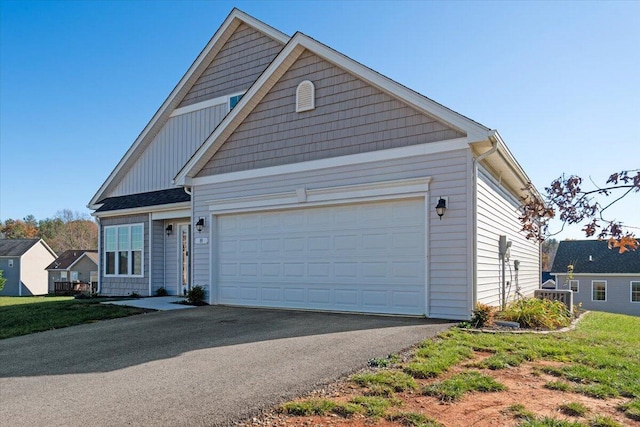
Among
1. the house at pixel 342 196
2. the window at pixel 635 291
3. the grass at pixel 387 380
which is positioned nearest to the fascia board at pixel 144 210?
the house at pixel 342 196

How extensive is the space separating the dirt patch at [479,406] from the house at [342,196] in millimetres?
3955

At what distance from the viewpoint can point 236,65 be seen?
14.5 m

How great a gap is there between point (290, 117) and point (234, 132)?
1.79 m

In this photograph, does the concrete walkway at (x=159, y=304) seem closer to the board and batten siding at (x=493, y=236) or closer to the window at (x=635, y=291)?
the board and batten siding at (x=493, y=236)

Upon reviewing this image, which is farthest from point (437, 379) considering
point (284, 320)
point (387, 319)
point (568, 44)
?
point (568, 44)

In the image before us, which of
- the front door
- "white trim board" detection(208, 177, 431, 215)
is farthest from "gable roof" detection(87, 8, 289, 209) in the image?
"white trim board" detection(208, 177, 431, 215)

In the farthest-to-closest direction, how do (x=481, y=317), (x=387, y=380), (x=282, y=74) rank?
(x=282, y=74)
(x=481, y=317)
(x=387, y=380)

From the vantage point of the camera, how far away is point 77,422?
3.75 metres

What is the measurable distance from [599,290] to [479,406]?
95.4 feet

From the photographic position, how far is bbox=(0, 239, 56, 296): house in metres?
43.2

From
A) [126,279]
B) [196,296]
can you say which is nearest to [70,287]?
[126,279]

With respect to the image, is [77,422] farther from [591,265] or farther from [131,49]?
[591,265]

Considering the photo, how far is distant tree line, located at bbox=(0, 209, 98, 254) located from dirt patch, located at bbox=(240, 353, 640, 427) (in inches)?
2775

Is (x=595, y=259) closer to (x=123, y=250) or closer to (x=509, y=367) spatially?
(x=123, y=250)
